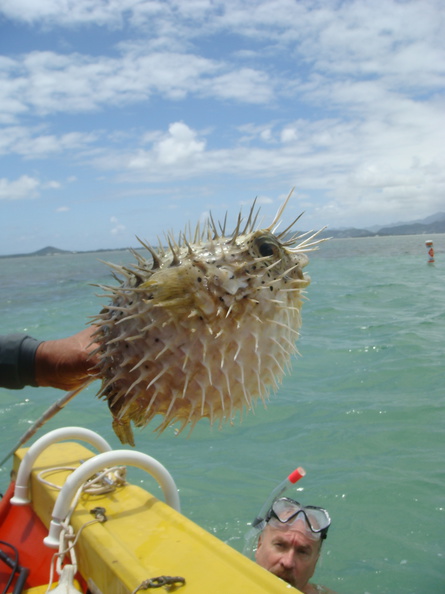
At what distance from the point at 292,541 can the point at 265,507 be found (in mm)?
1332

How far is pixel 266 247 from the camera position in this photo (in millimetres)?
1279

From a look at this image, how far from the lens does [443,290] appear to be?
53.3ft

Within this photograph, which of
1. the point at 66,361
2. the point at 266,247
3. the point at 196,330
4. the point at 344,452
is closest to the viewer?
the point at 196,330

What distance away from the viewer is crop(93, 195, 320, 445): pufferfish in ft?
3.70

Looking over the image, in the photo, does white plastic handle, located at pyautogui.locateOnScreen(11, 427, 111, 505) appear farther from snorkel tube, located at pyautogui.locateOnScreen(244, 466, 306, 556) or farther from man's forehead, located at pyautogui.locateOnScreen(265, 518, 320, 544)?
snorkel tube, located at pyautogui.locateOnScreen(244, 466, 306, 556)

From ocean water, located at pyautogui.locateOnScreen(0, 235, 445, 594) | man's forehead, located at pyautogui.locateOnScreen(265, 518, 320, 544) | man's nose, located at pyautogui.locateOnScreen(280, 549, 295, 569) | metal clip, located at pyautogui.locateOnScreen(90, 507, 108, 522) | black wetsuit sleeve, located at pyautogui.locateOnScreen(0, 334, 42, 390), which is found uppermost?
black wetsuit sleeve, located at pyautogui.locateOnScreen(0, 334, 42, 390)

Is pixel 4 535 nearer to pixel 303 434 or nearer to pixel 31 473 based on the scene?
pixel 31 473

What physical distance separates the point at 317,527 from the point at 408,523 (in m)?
1.31

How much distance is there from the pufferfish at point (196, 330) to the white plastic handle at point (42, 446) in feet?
4.05

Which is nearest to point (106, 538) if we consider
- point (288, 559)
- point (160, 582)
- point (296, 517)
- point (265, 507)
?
point (160, 582)

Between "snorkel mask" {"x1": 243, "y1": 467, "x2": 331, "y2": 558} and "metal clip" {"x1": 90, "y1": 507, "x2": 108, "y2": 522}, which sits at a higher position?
"metal clip" {"x1": 90, "y1": 507, "x2": 108, "y2": 522}

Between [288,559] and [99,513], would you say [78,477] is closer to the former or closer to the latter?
[99,513]

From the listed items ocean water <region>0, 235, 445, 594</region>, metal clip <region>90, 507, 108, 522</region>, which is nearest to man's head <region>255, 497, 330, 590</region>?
ocean water <region>0, 235, 445, 594</region>

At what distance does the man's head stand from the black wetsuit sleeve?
90.0 inches
